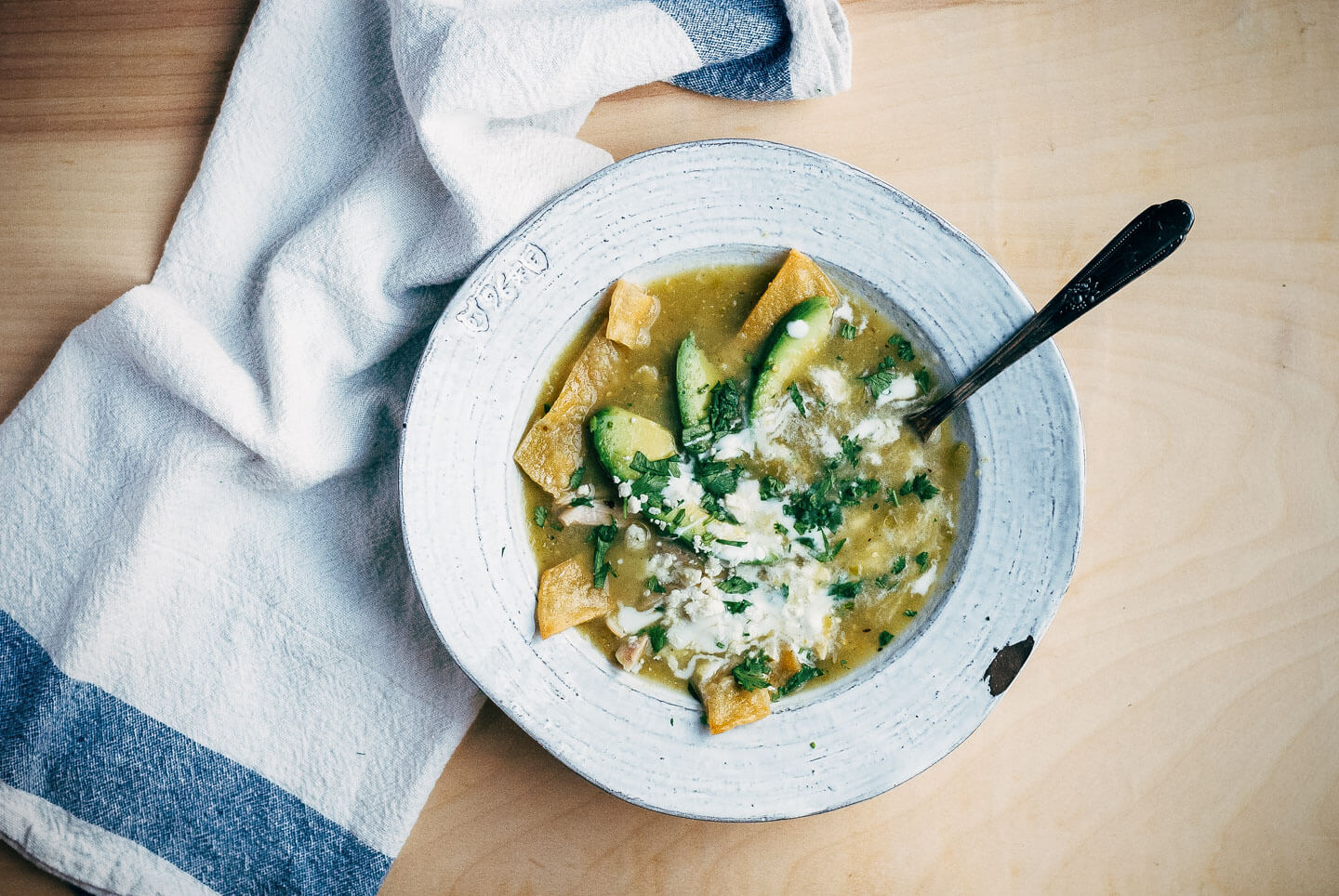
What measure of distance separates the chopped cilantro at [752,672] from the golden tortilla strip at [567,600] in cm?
44

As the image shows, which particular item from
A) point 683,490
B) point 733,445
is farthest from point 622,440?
point 733,445

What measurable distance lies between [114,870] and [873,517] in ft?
8.52

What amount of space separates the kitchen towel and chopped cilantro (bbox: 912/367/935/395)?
0.96m

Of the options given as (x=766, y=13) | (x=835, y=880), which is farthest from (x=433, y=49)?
(x=835, y=880)

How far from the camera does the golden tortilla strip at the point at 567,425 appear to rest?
2434 mm

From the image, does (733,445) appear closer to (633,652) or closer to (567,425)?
(567,425)

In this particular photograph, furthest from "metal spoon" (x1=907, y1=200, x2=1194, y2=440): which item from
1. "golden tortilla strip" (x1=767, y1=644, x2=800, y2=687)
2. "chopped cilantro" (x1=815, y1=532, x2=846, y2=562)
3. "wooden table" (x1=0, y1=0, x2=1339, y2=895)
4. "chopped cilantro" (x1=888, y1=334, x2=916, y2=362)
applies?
"golden tortilla strip" (x1=767, y1=644, x2=800, y2=687)

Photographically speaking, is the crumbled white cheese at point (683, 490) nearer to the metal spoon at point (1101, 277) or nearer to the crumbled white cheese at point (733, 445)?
the crumbled white cheese at point (733, 445)

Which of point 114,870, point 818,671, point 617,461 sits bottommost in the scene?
point 114,870

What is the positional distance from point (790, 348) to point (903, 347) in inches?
14.0

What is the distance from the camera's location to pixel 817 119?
8.50 ft

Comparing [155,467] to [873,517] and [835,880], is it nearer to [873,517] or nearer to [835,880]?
[873,517]

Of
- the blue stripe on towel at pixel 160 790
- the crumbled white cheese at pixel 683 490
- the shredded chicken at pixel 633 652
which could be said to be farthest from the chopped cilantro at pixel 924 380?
the blue stripe on towel at pixel 160 790

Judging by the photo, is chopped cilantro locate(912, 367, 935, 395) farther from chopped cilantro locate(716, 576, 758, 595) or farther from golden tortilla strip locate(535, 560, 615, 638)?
golden tortilla strip locate(535, 560, 615, 638)
